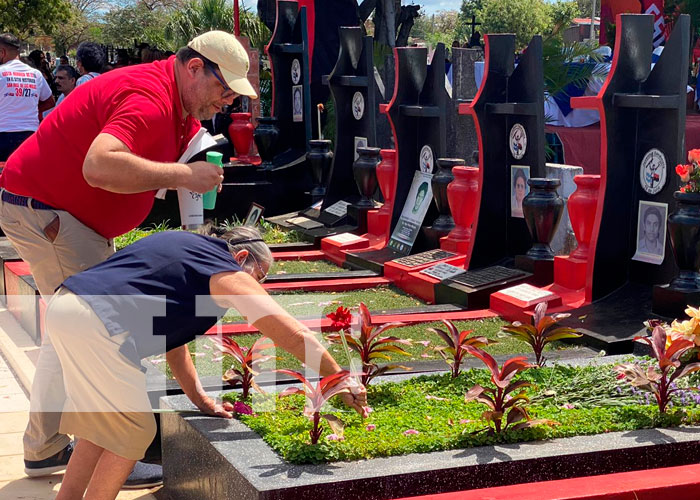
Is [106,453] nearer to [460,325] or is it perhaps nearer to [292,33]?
[460,325]

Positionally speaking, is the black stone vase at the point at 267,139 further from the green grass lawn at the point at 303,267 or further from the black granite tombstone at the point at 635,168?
the black granite tombstone at the point at 635,168

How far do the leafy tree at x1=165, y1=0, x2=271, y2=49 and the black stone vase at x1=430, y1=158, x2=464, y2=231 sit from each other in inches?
707

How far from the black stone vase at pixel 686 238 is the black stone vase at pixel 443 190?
8.42 ft

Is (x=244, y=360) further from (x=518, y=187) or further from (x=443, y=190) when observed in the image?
(x=443, y=190)

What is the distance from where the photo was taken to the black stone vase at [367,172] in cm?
870

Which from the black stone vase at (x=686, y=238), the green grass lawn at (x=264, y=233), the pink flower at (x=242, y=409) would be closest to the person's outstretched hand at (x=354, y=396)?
the pink flower at (x=242, y=409)

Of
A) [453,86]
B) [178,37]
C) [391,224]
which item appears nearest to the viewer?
[391,224]

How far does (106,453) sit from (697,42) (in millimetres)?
17456

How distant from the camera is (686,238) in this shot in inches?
A: 203

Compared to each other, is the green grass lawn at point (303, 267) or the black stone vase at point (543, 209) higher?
the black stone vase at point (543, 209)

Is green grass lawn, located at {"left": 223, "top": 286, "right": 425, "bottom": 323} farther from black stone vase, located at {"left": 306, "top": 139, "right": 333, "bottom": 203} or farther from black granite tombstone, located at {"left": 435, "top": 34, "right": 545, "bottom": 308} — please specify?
black stone vase, located at {"left": 306, "top": 139, "right": 333, "bottom": 203}

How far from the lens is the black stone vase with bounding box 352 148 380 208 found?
8.70 m

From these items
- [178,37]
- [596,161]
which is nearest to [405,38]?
[178,37]

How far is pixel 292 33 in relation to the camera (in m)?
11.2
